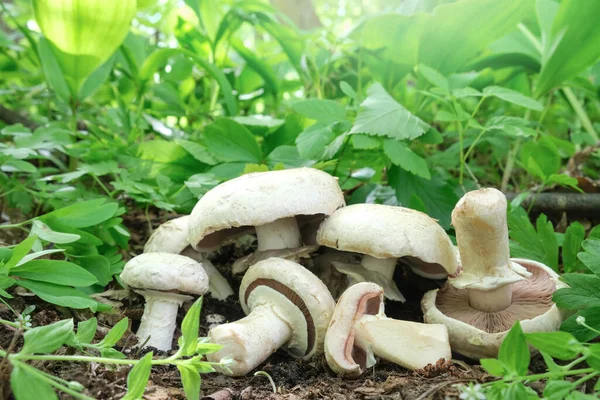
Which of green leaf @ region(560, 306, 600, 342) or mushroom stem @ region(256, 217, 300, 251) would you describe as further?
mushroom stem @ region(256, 217, 300, 251)

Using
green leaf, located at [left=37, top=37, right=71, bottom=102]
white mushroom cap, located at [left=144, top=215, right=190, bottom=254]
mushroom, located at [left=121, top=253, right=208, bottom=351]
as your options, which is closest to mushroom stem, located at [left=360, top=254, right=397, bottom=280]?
mushroom, located at [left=121, top=253, right=208, bottom=351]

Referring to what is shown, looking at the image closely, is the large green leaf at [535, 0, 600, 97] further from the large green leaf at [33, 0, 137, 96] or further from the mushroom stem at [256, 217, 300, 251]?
the large green leaf at [33, 0, 137, 96]

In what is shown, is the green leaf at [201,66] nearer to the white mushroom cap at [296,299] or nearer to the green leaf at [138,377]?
the white mushroom cap at [296,299]

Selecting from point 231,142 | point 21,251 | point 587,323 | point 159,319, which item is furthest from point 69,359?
point 231,142

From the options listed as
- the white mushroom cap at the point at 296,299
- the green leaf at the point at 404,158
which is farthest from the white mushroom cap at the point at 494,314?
the green leaf at the point at 404,158

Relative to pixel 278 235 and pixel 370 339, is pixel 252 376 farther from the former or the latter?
pixel 278 235
